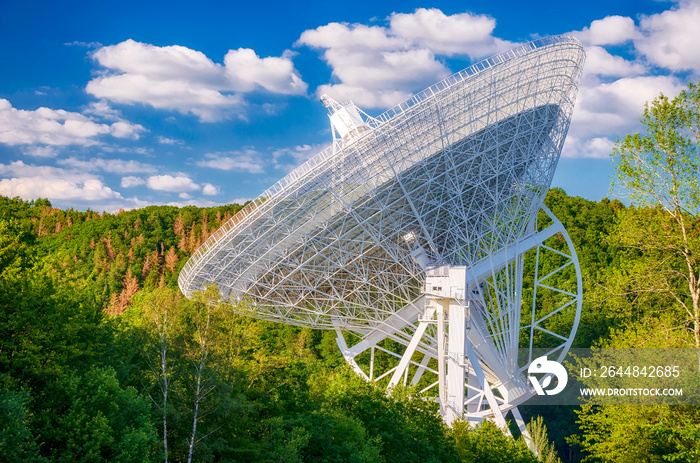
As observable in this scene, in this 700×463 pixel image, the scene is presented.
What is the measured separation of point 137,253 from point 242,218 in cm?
7769

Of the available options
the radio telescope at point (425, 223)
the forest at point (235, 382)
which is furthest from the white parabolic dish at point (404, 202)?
the forest at point (235, 382)

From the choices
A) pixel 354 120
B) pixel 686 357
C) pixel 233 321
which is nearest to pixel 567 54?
pixel 354 120

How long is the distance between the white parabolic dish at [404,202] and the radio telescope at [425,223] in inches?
2.9

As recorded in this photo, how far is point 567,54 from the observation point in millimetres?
29938

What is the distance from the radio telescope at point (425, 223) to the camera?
2752 cm

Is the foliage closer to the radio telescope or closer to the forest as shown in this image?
the forest

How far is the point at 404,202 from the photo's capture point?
29.9 metres

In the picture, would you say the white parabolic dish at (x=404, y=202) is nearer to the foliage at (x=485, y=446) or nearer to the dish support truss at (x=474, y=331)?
the dish support truss at (x=474, y=331)

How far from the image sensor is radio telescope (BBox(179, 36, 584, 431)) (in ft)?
90.3

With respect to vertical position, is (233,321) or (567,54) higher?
(567,54)

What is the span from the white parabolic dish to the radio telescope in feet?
0.24

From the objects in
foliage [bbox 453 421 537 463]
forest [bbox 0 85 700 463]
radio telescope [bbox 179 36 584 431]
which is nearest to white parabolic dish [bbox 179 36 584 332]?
radio telescope [bbox 179 36 584 431]

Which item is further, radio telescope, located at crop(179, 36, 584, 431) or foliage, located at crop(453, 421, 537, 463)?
radio telescope, located at crop(179, 36, 584, 431)

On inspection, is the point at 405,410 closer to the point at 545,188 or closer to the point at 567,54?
the point at 545,188
